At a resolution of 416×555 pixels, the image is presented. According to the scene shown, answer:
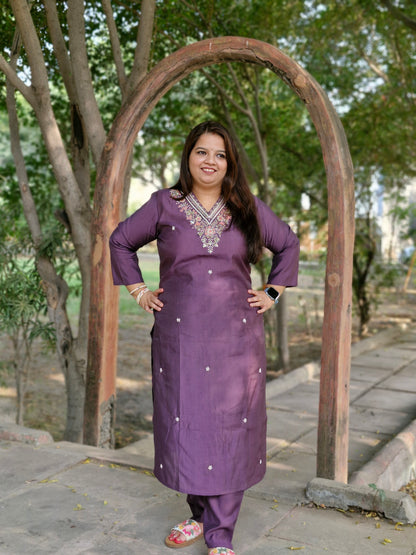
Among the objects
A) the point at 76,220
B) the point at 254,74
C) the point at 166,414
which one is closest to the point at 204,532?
the point at 166,414

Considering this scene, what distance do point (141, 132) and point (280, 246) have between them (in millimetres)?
6943

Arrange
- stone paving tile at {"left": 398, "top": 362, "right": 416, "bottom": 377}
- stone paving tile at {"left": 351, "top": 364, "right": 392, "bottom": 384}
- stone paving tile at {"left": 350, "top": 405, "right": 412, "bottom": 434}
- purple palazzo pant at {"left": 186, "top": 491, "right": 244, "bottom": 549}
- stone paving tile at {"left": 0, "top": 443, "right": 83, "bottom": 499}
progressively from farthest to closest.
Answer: stone paving tile at {"left": 398, "top": 362, "right": 416, "bottom": 377} < stone paving tile at {"left": 351, "top": 364, "right": 392, "bottom": 384} < stone paving tile at {"left": 350, "top": 405, "right": 412, "bottom": 434} < stone paving tile at {"left": 0, "top": 443, "right": 83, "bottom": 499} < purple palazzo pant at {"left": 186, "top": 491, "right": 244, "bottom": 549}

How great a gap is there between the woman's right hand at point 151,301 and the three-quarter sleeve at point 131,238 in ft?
0.37

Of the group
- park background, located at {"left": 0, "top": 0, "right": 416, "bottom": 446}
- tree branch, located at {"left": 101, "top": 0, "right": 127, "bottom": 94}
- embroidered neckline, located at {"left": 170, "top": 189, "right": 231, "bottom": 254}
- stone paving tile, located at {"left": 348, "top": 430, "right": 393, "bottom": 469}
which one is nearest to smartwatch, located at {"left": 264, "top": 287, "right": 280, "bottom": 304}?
embroidered neckline, located at {"left": 170, "top": 189, "right": 231, "bottom": 254}

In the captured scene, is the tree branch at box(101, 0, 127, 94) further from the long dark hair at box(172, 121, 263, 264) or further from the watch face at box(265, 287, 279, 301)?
the watch face at box(265, 287, 279, 301)

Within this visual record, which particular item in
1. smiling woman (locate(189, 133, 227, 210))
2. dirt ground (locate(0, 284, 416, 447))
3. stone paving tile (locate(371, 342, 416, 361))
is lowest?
dirt ground (locate(0, 284, 416, 447))

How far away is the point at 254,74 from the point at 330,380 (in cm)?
625

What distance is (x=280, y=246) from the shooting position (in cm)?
312

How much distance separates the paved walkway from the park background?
1661 mm

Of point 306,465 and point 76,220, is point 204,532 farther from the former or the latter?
point 76,220

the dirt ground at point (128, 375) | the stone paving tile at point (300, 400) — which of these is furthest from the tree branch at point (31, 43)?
the stone paving tile at point (300, 400)

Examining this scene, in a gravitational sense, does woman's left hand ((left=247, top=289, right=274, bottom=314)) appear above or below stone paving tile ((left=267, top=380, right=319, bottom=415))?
above

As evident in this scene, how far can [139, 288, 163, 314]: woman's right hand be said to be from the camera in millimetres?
2969

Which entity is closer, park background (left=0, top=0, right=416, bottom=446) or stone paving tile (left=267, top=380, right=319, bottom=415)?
park background (left=0, top=0, right=416, bottom=446)
